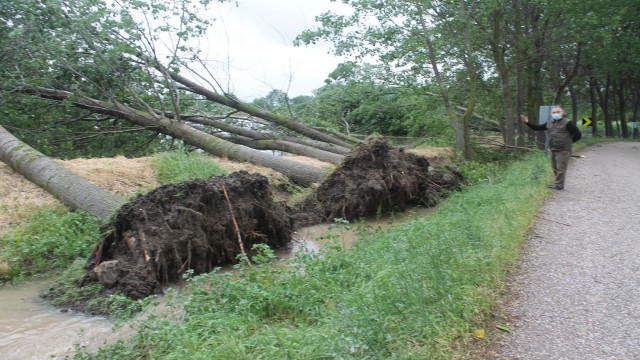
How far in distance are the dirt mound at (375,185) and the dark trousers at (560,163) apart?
9.06 ft

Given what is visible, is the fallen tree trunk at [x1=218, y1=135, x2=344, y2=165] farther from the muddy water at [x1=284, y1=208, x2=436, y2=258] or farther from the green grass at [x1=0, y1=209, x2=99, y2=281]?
the green grass at [x1=0, y1=209, x2=99, y2=281]

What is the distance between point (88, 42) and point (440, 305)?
38.6ft

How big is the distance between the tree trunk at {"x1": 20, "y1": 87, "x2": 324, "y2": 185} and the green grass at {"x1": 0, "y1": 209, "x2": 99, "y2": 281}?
17.9ft

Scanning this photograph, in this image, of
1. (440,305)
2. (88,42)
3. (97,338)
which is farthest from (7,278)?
(88,42)

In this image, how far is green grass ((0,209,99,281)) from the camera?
784 cm

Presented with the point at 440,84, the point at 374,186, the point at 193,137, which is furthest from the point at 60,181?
the point at 440,84

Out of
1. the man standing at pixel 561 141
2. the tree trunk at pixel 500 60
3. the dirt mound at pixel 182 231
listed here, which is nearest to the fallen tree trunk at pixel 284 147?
the dirt mound at pixel 182 231

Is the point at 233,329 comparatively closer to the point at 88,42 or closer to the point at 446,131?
the point at 88,42

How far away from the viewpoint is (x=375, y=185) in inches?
459

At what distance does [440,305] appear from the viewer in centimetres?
429

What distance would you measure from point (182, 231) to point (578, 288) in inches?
210

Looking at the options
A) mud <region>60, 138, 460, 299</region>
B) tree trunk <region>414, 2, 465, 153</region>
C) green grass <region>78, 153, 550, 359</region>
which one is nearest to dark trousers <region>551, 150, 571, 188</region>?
mud <region>60, 138, 460, 299</region>

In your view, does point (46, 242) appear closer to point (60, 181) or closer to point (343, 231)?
point (60, 181)

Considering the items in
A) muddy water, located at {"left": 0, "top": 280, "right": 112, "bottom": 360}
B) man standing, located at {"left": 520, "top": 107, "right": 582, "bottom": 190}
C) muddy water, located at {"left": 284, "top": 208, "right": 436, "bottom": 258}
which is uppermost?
man standing, located at {"left": 520, "top": 107, "right": 582, "bottom": 190}
